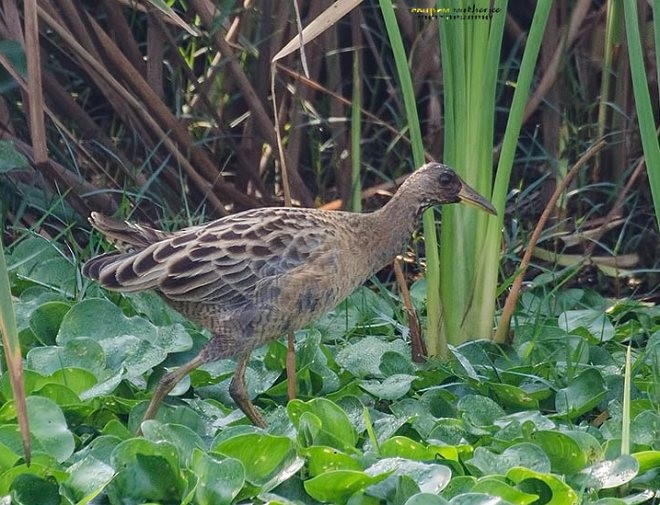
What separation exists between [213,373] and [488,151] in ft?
3.98

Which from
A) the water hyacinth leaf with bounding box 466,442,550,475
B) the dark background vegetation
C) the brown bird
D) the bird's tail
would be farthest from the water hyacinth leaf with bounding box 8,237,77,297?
the water hyacinth leaf with bounding box 466,442,550,475

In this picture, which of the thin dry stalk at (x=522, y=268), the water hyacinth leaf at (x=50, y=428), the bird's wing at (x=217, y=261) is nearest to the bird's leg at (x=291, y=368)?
the bird's wing at (x=217, y=261)

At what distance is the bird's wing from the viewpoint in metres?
4.24

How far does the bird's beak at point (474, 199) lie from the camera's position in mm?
4500

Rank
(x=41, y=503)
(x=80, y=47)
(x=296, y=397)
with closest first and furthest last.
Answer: (x=41, y=503) → (x=296, y=397) → (x=80, y=47)

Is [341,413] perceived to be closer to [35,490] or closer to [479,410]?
[479,410]

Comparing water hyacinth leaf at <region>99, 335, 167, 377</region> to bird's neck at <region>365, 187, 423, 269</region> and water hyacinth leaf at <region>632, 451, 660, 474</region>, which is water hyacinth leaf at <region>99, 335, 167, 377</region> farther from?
water hyacinth leaf at <region>632, 451, 660, 474</region>

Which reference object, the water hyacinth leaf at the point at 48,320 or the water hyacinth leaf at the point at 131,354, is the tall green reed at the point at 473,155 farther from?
the water hyacinth leaf at the point at 48,320

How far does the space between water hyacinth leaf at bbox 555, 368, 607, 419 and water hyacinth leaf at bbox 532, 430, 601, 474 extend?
0.45 meters

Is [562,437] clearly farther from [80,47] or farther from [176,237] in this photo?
[80,47]

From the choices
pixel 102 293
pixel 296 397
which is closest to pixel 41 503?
pixel 296 397

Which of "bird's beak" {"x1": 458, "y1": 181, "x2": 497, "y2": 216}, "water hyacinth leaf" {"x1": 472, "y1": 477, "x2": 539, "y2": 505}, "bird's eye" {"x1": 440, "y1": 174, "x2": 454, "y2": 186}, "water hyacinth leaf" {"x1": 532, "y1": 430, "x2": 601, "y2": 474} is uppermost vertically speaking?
"bird's eye" {"x1": 440, "y1": 174, "x2": 454, "y2": 186}

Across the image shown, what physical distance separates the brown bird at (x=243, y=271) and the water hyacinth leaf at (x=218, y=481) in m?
0.65

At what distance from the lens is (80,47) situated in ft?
18.0
